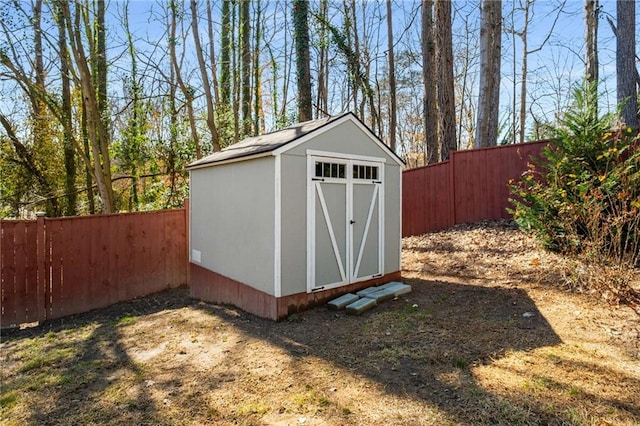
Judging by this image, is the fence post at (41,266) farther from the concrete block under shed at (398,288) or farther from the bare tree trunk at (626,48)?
the bare tree trunk at (626,48)

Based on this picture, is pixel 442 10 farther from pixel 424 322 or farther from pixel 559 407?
pixel 559 407

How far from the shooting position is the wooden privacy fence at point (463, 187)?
7184mm

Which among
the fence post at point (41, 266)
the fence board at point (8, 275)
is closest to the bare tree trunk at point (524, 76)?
the fence post at point (41, 266)

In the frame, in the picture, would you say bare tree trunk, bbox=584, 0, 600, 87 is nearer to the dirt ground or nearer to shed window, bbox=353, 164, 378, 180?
the dirt ground

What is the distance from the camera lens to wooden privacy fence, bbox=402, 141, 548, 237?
7.18 m

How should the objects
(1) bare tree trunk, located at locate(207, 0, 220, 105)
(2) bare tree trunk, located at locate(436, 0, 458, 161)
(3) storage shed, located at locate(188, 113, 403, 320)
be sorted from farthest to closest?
(1) bare tree trunk, located at locate(207, 0, 220, 105), (2) bare tree trunk, located at locate(436, 0, 458, 161), (3) storage shed, located at locate(188, 113, 403, 320)

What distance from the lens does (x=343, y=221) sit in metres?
4.98

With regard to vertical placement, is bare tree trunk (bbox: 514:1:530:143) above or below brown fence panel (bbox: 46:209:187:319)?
above

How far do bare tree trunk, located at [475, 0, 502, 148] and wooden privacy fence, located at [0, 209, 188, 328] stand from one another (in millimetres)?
7227

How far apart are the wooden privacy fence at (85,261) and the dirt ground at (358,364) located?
0.45 metres

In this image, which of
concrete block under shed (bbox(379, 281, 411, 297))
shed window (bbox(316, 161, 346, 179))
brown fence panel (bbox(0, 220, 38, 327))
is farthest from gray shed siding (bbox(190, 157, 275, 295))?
brown fence panel (bbox(0, 220, 38, 327))

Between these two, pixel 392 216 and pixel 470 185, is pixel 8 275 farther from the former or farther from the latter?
pixel 470 185

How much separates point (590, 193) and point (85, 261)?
293 inches

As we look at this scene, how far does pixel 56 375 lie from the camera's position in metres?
3.33
